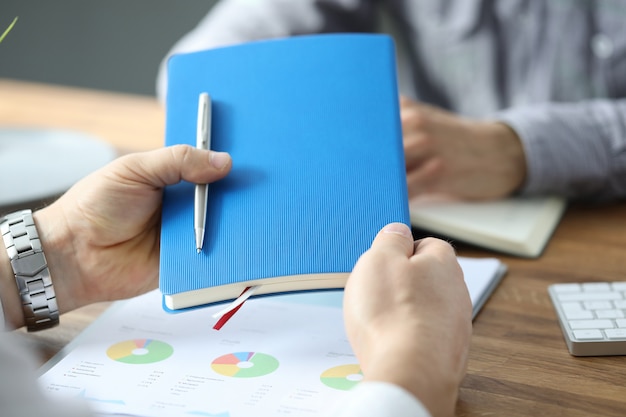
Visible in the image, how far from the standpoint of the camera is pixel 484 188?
98 centimetres

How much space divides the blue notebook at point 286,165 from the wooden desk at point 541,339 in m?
0.14

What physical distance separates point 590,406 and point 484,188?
430 millimetres

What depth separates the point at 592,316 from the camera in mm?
700

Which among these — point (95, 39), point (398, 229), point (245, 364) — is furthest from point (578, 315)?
point (95, 39)

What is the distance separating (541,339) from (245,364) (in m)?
0.27

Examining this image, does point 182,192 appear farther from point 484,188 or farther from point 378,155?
point 484,188

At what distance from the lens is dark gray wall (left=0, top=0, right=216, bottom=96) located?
2336 millimetres

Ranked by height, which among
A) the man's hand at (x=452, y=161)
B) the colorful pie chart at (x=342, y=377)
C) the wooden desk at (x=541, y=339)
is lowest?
the wooden desk at (x=541, y=339)

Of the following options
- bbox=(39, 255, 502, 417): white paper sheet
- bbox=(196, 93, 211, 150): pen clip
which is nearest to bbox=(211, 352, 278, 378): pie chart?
bbox=(39, 255, 502, 417): white paper sheet

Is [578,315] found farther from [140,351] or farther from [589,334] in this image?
[140,351]

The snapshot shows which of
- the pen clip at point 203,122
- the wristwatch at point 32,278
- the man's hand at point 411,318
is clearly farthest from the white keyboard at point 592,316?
the wristwatch at point 32,278

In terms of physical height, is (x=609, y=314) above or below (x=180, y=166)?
below

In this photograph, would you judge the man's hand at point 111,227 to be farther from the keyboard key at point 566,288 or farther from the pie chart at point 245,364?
the keyboard key at point 566,288

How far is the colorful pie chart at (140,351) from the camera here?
25.6 inches
